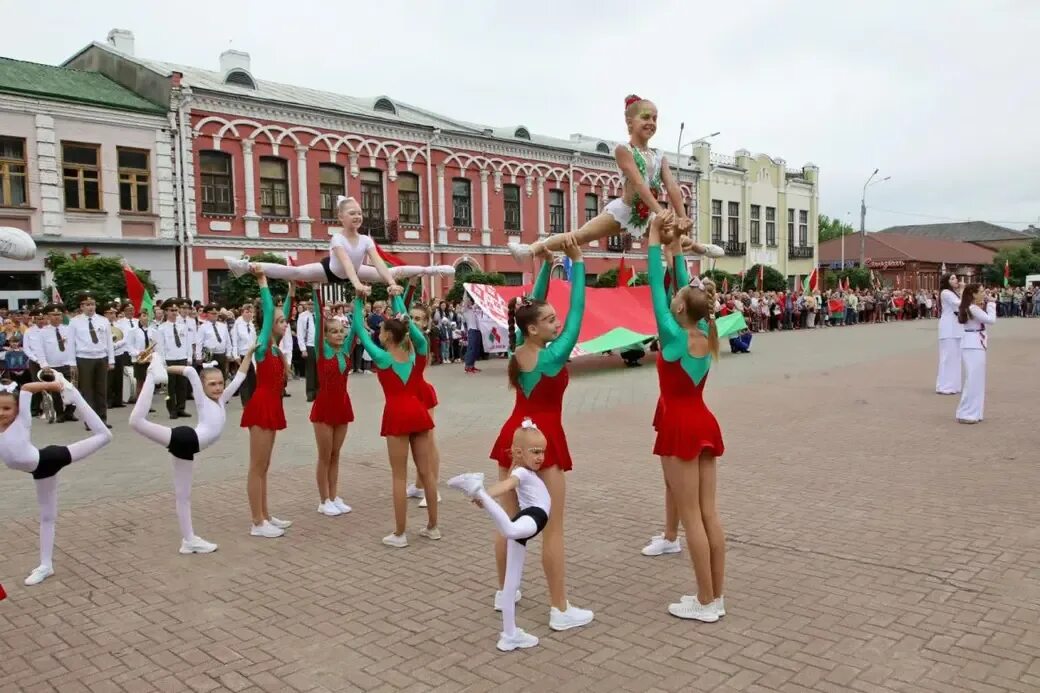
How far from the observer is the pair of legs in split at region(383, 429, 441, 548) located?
6.04 m

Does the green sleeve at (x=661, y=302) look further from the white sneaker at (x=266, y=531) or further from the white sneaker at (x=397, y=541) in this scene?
the white sneaker at (x=266, y=531)

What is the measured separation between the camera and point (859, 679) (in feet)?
12.5

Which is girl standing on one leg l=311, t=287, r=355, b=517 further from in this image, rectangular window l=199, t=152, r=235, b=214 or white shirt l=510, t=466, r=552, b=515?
rectangular window l=199, t=152, r=235, b=214

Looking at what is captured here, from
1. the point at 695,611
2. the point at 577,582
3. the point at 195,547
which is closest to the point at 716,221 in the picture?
the point at 577,582

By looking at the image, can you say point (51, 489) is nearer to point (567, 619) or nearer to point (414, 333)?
point (414, 333)

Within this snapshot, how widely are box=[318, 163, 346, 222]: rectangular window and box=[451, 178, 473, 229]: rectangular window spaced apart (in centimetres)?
479

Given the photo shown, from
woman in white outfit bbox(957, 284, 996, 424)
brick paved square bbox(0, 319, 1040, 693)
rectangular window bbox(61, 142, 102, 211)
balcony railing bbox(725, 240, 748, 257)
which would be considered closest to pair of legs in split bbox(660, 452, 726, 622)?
brick paved square bbox(0, 319, 1040, 693)

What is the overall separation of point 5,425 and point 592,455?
5805 millimetres

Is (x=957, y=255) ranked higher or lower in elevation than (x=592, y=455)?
higher

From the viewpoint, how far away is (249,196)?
1010 inches

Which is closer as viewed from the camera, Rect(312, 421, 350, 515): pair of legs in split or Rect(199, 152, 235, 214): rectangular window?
Rect(312, 421, 350, 515): pair of legs in split

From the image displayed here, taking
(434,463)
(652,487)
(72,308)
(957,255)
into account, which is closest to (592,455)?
(652,487)

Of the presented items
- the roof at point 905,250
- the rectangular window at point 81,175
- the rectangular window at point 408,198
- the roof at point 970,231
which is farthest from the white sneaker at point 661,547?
the roof at point 970,231

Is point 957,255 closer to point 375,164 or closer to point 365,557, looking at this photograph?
point 375,164
